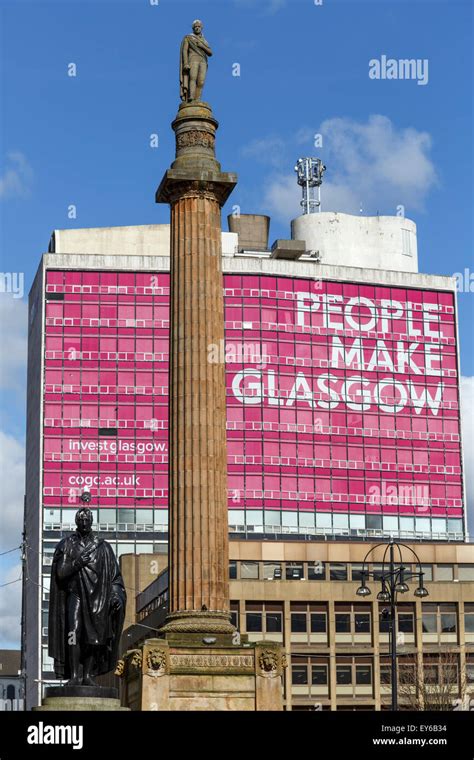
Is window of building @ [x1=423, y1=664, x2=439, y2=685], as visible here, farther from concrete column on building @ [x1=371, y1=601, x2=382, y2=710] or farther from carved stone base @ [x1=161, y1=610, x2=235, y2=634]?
carved stone base @ [x1=161, y1=610, x2=235, y2=634]

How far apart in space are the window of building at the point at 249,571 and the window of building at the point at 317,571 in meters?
3.24

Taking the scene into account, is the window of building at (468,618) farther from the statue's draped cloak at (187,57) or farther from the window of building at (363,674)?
the statue's draped cloak at (187,57)

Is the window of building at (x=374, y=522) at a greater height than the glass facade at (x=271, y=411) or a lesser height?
lesser

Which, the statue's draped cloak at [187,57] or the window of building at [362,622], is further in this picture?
the window of building at [362,622]

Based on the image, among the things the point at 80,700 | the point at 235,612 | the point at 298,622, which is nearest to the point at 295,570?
the point at 298,622

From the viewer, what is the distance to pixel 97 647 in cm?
2355

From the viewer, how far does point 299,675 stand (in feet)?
236

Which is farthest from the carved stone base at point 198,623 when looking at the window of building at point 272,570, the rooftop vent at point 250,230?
the rooftop vent at point 250,230

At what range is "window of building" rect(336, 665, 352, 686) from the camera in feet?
237

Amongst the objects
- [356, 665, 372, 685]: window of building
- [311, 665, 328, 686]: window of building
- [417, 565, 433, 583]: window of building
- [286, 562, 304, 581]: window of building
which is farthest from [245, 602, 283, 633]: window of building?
[417, 565, 433, 583]: window of building

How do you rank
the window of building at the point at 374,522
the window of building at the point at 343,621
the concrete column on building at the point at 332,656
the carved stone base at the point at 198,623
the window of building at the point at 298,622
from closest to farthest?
the carved stone base at the point at 198,623, the concrete column on building at the point at 332,656, the window of building at the point at 298,622, the window of building at the point at 343,621, the window of building at the point at 374,522

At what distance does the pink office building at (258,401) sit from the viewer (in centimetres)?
11506

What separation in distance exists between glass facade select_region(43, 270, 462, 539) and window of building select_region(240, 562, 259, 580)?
127 ft

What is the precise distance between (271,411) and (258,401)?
1.30m
